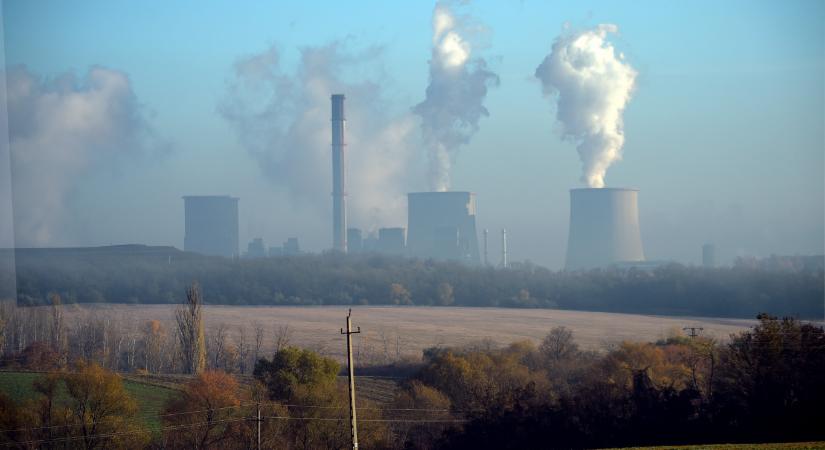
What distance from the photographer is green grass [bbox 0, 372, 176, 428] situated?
23.1m

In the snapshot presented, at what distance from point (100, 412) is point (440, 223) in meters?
50.2

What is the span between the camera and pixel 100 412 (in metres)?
21.6

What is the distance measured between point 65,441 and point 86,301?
41.8 m

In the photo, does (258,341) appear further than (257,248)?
No

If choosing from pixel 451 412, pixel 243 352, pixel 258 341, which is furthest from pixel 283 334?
pixel 451 412

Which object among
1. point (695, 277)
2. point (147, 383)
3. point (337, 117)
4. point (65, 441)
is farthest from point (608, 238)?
point (65, 441)

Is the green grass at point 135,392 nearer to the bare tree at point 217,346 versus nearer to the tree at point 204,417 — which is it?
the tree at point 204,417

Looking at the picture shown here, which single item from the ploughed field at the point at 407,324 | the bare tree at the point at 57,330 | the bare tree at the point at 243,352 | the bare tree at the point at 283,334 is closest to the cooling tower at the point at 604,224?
A: the ploughed field at the point at 407,324

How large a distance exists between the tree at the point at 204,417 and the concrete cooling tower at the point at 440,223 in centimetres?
4621

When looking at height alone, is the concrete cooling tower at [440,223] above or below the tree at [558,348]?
above

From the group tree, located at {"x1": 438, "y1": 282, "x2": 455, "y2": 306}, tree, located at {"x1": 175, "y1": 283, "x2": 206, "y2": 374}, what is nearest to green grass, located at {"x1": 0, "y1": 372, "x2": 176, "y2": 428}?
tree, located at {"x1": 175, "y1": 283, "x2": 206, "y2": 374}

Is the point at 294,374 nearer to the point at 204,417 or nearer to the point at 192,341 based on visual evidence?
the point at 204,417

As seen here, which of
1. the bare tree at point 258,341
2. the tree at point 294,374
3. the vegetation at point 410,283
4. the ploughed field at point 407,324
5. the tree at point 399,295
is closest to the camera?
the tree at point 294,374

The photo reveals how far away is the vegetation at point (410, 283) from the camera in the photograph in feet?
191
